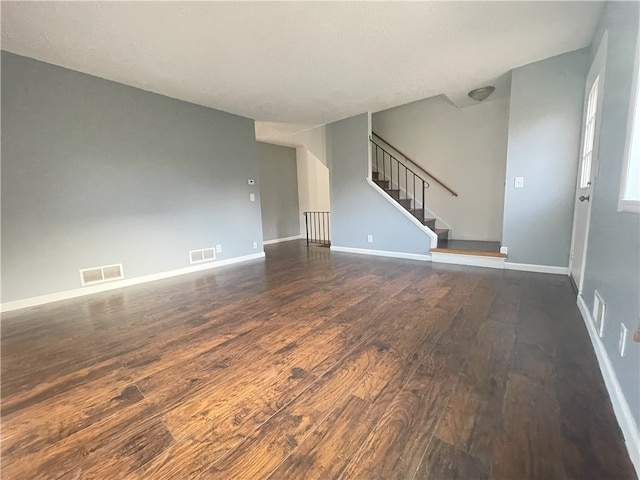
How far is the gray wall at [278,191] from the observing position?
275 inches

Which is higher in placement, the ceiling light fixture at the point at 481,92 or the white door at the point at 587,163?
the ceiling light fixture at the point at 481,92

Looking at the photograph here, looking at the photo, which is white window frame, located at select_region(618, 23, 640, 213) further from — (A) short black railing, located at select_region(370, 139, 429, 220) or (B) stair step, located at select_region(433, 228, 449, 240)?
(A) short black railing, located at select_region(370, 139, 429, 220)

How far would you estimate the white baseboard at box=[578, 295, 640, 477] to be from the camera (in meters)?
0.99

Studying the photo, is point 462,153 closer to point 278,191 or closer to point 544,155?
point 544,155

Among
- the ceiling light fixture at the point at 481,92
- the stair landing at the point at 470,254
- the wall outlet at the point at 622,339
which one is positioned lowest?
the stair landing at the point at 470,254

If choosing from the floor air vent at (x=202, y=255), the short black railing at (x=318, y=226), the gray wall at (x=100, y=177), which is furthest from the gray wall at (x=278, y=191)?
the floor air vent at (x=202, y=255)

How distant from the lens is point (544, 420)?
118 cm

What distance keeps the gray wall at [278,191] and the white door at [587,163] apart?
19.5 feet

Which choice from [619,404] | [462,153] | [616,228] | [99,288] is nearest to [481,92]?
[462,153]

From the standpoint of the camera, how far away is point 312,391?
1.43 m

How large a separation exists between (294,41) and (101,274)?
3.54 metres

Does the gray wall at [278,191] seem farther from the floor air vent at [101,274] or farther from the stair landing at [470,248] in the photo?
the stair landing at [470,248]

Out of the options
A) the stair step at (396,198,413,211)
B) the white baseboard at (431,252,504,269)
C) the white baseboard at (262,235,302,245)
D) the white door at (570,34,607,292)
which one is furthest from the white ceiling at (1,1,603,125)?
the white baseboard at (262,235,302,245)

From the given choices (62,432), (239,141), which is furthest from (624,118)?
(239,141)
